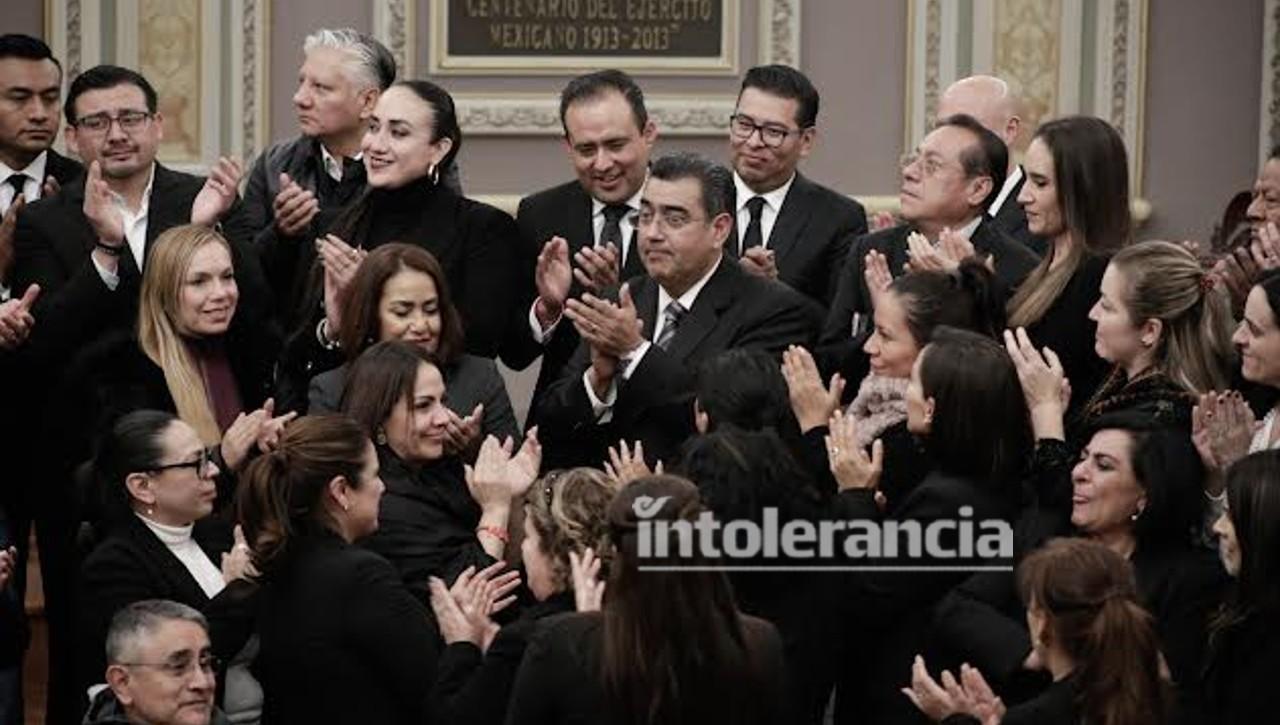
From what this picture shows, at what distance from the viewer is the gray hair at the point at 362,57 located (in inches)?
259

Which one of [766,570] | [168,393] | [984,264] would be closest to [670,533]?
[766,570]

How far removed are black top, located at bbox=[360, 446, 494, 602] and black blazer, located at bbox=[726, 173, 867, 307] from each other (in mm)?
1335

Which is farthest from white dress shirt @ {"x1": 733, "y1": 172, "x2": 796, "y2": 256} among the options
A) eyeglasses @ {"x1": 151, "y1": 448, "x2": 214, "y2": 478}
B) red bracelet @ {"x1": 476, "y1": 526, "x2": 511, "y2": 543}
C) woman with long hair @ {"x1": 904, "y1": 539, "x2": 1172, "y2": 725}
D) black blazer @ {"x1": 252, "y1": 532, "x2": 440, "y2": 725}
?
woman with long hair @ {"x1": 904, "y1": 539, "x2": 1172, "y2": 725}

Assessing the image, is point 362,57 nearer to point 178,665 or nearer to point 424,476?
point 424,476

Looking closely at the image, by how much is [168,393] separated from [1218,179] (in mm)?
4917

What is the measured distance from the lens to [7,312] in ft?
19.5

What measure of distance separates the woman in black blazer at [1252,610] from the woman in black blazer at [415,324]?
5.57 ft

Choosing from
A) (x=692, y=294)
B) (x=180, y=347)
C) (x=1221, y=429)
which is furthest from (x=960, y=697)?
(x=180, y=347)

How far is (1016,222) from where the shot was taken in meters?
6.27

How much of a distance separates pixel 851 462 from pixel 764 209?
1.64 meters

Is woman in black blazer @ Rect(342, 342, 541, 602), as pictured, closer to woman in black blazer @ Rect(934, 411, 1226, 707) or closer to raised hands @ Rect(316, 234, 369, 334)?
raised hands @ Rect(316, 234, 369, 334)

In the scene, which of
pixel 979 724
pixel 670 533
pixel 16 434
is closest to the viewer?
pixel 670 533

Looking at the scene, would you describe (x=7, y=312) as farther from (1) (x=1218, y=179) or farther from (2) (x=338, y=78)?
(1) (x=1218, y=179)

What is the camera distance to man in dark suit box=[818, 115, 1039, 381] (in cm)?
582
